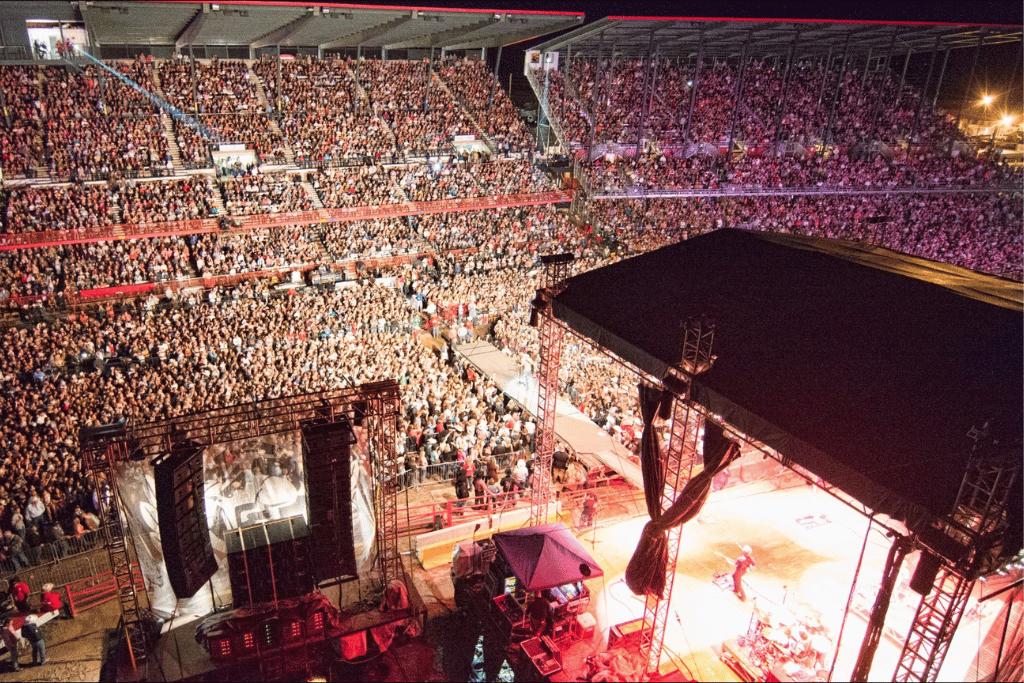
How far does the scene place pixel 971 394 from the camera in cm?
694

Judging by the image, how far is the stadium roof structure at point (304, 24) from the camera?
21.0 meters

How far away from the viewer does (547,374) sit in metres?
10.6

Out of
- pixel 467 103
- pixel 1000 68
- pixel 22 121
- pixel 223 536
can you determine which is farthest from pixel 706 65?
pixel 223 536

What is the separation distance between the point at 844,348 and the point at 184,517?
8.13 m

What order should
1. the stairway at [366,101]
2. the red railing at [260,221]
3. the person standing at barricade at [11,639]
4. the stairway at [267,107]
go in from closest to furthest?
the person standing at barricade at [11,639]
the red railing at [260,221]
the stairway at [267,107]
the stairway at [366,101]

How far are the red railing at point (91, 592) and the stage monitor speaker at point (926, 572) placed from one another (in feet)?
31.7

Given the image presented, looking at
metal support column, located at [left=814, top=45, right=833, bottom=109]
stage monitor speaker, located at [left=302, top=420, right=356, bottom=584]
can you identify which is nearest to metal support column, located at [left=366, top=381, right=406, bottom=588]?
stage monitor speaker, located at [left=302, top=420, right=356, bottom=584]

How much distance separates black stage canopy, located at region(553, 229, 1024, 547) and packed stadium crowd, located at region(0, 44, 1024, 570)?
471cm

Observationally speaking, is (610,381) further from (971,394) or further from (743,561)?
(971,394)

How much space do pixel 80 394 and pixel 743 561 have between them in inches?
512

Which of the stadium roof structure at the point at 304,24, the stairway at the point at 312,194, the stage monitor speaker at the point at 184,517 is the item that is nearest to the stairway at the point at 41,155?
the stadium roof structure at the point at 304,24

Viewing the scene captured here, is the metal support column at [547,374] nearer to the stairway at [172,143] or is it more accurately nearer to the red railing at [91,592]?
the red railing at [91,592]

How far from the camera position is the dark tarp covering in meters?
8.69

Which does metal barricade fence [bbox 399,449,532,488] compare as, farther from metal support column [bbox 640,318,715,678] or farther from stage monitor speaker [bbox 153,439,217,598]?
metal support column [bbox 640,318,715,678]
